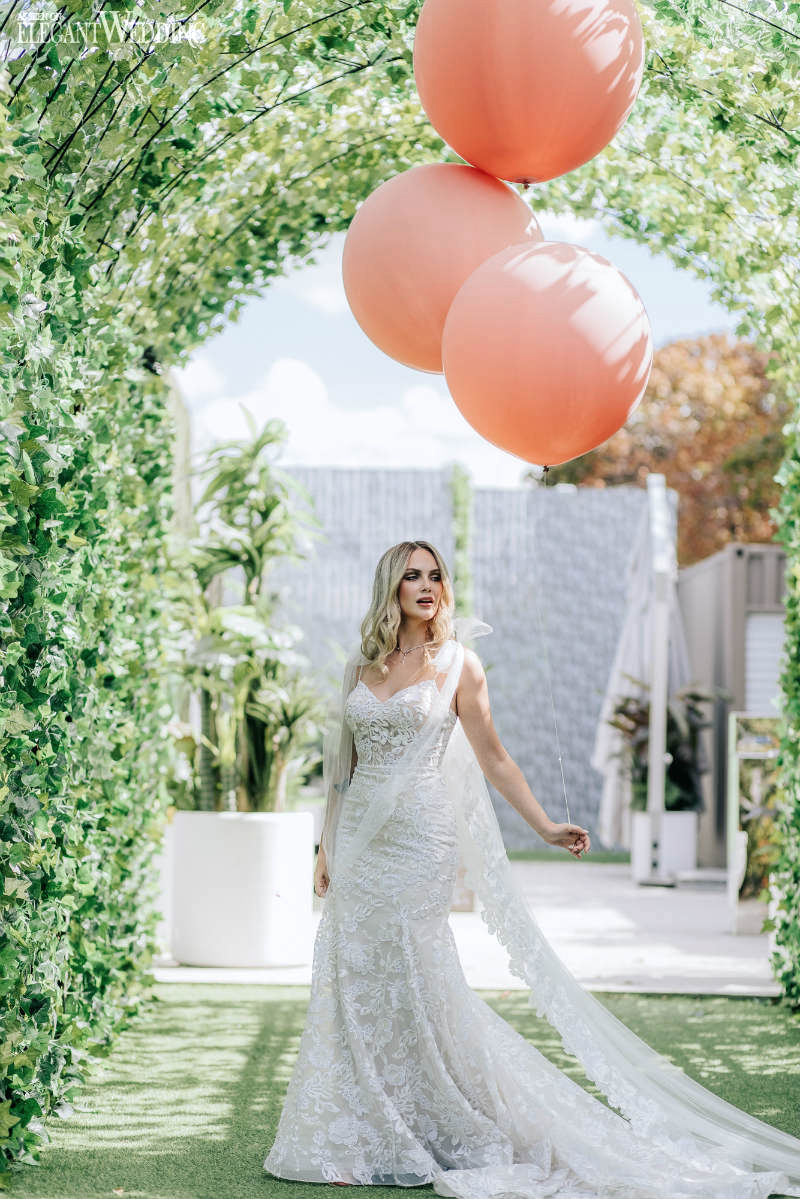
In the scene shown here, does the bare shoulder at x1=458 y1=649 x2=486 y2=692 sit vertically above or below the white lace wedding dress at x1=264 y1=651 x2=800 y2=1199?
above

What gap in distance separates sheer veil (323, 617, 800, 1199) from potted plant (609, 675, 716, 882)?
259 inches

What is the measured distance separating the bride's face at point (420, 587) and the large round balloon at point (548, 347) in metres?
0.56

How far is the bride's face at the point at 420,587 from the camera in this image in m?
3.96

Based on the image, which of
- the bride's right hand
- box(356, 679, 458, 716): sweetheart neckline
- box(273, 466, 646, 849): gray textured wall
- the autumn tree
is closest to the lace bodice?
box(356, 679, 458, 716): sweetheart neckline

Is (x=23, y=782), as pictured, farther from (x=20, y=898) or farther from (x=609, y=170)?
(x=609, y=170)

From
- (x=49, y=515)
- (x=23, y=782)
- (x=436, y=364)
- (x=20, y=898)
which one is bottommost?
(x=20, y=898)

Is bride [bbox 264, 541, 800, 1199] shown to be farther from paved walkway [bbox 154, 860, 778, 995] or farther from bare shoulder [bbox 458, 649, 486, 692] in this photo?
paved walkway [bbox 154, 860, 778, 995]

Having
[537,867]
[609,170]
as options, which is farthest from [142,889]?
[537,867]

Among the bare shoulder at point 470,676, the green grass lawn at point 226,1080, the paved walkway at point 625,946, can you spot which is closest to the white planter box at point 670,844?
the paved walkway at point 625,946

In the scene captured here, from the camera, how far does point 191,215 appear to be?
5.07 m

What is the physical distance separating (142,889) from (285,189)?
2.75 metres

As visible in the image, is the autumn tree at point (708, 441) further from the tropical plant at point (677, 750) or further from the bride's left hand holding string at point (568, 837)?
the bride's left hand holding string at point (568, 837)

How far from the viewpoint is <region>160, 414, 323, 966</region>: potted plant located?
6.38 metres

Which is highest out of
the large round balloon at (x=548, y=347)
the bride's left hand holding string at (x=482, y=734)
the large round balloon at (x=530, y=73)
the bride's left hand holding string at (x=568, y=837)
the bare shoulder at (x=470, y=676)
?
the large round balloon at (x=530, y=73)
